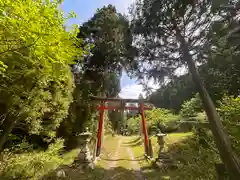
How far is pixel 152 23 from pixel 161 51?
146 cm

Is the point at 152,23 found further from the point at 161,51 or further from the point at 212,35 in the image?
the point at 212,35

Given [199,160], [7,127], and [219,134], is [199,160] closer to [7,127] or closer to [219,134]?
[219,134]

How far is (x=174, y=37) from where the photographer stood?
273 inches

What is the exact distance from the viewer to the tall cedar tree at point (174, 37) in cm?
579

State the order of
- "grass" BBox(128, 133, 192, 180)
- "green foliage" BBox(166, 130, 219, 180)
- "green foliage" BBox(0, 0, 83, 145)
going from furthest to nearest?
"grass" BBox(128, 133, 192, 180), "green foliage" BBox(166, 130, 219, 180), "green foliage" BBox(0, 0, 83, 145)

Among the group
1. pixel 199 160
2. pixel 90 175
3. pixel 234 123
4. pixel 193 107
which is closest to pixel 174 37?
pixel 234 123

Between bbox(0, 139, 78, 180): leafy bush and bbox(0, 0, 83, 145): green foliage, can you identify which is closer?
bbox(0, 0, 83, 145): green foliage

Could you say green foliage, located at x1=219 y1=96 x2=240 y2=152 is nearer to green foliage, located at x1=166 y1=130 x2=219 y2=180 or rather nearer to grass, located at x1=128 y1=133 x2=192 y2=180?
green foliage, located at x1=166 y1=130 x2=219 y2=180

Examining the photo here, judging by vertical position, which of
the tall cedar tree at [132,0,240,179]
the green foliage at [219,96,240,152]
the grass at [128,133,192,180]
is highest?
the tall cedar tree at [132,0,240,179]

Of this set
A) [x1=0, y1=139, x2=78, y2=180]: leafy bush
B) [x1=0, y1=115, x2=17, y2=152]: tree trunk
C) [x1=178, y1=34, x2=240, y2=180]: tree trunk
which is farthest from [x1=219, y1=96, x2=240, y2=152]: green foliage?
[x1=0, y1=115, x2=17, y2=152]: tree trunk

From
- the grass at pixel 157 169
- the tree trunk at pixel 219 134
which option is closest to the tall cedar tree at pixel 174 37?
the tree trunk at pixel 219 134

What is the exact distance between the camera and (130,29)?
7215mm

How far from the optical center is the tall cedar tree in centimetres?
579

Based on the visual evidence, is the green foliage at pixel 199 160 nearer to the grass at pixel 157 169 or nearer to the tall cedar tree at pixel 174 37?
the grass at pixel 157 169
